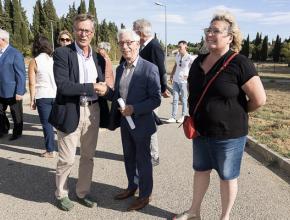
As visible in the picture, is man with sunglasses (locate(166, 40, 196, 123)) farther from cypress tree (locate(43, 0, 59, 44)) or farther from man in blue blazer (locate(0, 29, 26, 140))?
cypress tree (locate(43, 0, 59, 44))

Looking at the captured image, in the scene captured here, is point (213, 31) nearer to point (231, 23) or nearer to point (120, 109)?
point (231, 23)

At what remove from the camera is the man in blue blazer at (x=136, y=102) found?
11.6 feet

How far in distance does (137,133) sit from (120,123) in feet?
0.93

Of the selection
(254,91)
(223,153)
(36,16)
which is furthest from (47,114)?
(36,16)

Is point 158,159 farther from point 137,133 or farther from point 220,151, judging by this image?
point 220,151

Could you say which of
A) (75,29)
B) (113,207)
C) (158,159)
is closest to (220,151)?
(113,207)

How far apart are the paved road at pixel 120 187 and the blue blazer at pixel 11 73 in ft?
3.24

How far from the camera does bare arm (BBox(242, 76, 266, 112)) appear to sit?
289 centimetres

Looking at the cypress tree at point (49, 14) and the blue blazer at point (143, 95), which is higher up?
the cypress tree at point (49, 14)

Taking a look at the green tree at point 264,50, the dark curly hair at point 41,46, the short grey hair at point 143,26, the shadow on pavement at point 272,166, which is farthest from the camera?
the green tree at point 264,50

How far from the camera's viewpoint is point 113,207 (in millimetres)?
3949

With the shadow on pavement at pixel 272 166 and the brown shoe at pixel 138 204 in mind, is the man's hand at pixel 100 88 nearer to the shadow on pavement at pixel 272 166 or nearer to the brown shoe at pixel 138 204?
the brown shoe at pixel 138 204

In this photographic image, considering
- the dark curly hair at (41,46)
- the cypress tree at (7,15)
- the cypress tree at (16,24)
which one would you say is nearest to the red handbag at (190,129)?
the dark curly hair at (41,46)

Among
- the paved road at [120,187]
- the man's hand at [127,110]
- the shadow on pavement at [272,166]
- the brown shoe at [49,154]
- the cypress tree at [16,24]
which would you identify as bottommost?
the shadow on pavement at [272,166]
